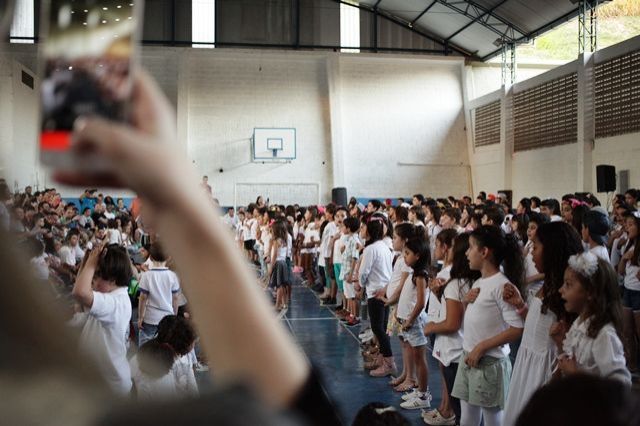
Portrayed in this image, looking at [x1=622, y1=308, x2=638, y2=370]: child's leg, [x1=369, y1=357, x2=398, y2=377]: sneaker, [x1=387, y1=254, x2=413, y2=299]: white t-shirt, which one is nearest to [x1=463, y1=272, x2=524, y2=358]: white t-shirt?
[x1=387, y1=254, x2=413, y2=299]: white t-shirt

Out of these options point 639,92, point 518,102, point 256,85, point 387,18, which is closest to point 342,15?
point 387,18

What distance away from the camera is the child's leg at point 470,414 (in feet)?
12.3

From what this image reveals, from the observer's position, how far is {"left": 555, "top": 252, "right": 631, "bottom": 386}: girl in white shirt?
2.71 meters

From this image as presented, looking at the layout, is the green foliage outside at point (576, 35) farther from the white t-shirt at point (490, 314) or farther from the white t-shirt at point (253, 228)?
the white t-shirt at point (490, 314)

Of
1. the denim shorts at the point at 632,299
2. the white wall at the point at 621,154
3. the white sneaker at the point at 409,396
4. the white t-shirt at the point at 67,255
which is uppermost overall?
the white wall at the point at 621,154

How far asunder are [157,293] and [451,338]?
213 cm

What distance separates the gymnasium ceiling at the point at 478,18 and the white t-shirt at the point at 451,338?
13.2m

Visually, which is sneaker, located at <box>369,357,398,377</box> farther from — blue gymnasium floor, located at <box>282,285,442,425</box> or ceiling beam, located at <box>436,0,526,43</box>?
ceiling beam, located at <box>436,0,526,43</box>

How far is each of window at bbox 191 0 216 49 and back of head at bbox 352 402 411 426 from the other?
19620mm

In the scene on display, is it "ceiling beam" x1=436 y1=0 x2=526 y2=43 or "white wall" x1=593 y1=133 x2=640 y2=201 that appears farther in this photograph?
"ceiling beam" x1=436 y1=0 x2=526 y2=43

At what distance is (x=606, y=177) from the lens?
41.9ft

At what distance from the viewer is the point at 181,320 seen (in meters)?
3.25

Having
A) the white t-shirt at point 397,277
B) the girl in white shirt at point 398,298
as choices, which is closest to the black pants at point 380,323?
the girl in white shirt at point 398,298

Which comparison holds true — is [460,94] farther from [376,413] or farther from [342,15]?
[376,413]
